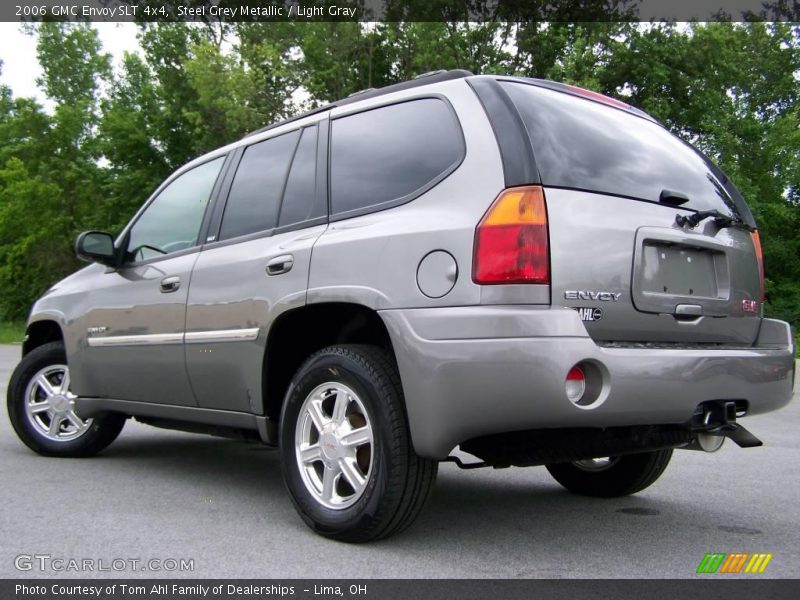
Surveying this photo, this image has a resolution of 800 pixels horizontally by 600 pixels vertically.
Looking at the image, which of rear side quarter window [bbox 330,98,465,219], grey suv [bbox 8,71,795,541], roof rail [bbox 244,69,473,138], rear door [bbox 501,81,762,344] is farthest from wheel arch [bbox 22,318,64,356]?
rear door [bbox 501,81,762,344]

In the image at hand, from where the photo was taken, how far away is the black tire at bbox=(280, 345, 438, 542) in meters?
3.40

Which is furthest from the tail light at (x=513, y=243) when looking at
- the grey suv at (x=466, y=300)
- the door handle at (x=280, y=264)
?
the door handle at (x=280, y=264)

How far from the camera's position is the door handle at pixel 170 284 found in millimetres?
4746

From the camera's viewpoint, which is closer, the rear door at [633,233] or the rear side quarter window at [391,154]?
the rear door at [633,233]

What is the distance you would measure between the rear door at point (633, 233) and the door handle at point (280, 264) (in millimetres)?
1205

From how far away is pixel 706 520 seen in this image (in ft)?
14.0

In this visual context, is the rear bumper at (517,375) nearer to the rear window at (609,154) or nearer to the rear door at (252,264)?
the rear window at (609,154)

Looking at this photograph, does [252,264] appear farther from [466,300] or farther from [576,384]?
[576,384]

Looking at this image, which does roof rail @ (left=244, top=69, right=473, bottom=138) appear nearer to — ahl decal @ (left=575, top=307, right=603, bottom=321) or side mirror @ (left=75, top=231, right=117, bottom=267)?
ahl decal @ (left=575, top=307, right=603, bottom=321)

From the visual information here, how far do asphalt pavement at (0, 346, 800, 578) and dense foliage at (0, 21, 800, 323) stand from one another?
61.0 ft

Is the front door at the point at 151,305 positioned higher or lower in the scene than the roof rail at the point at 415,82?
lower

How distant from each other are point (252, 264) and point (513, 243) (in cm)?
149

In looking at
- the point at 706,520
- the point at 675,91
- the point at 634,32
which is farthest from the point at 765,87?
the point at 706,520

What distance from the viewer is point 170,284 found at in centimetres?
480
